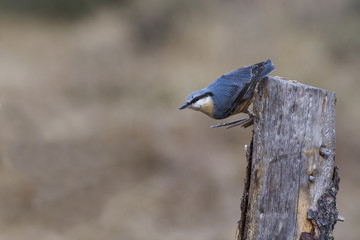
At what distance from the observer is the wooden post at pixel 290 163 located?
76.5 inches

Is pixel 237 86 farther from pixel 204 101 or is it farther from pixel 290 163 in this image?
pixel 290 163

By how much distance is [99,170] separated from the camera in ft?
17.7

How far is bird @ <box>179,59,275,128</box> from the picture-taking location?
227 centimetres

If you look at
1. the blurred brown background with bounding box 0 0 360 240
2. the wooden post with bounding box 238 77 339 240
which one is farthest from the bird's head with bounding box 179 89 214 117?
the blurred brown background with bounding box 0 0 360 240

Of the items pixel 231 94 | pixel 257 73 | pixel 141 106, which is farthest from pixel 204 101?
pixel 141 106

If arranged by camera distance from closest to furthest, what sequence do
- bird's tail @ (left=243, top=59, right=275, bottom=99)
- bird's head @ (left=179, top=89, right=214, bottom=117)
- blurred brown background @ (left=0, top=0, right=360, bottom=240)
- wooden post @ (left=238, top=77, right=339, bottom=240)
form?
wooden post @ (left=238, top=77, right=339, bottom=240) < bird's tail @ (left=243, top=59, right=275, bottom=99) < bird's head @ (left=179, top=89, right=214, bottom=117) < blurred brown background @ (left=0, top=0, right=360, bottom=240)

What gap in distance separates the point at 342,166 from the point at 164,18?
3.47 metres

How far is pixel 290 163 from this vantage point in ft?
6.40

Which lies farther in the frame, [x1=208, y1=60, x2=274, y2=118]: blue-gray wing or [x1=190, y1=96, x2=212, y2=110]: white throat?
[x1=190, y1=96, x2=212, y2=110]: white throat

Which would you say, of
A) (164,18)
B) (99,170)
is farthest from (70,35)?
(99,170)

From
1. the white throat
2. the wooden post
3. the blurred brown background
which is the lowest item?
the wooden post

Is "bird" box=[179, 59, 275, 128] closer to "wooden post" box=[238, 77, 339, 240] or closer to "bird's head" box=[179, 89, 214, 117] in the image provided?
"bird's head" box=[179, 89, 214, 117]

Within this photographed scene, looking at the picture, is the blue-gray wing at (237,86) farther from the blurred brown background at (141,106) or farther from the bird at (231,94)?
the blurred brown background at (141,106)

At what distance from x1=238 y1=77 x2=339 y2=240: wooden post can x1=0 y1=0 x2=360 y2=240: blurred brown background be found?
334 centimetres
